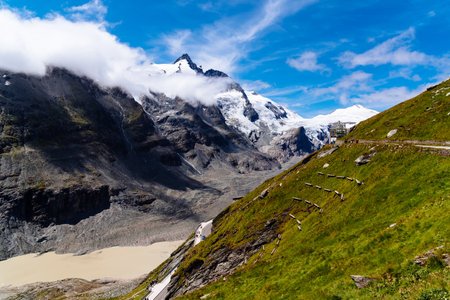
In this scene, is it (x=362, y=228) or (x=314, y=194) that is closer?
(x=362, y=228)

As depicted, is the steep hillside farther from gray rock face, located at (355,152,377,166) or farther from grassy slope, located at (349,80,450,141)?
grassy slope, located at (349,80,450,141)

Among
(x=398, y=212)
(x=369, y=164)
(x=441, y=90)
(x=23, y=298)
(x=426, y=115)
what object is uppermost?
(x=441, y=90)

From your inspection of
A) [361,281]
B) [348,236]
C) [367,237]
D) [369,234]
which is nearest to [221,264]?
[348,236]

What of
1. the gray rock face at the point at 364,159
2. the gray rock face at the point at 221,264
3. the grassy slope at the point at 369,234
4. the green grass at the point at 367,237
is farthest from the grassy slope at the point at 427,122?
the gray rock face at the point at 221,264

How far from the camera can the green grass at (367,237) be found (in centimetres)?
1753

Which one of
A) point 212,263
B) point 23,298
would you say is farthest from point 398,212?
point 23,298

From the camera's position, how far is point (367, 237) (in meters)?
23.6

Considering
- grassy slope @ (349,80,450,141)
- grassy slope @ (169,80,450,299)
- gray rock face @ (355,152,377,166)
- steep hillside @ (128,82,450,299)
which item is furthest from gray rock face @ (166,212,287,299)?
grassy slope @ (349,80,450,141)

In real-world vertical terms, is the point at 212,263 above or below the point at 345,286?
below

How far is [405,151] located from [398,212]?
1581 cm

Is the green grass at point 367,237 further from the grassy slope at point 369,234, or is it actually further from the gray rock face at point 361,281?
the gray rock face at point 361,281

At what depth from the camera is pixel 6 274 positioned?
150 metres

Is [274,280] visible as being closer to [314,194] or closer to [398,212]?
[398,212]

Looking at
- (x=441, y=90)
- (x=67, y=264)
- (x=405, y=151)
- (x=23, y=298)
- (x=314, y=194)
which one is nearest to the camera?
(x=405, y=151)
